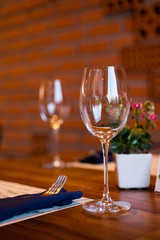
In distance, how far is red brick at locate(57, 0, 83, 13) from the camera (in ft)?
9.07

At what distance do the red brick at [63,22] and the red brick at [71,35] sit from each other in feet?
0.25

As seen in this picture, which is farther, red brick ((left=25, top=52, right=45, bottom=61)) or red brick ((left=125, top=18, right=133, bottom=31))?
red brick ((left=25, top=52, right=45, bottom=61))

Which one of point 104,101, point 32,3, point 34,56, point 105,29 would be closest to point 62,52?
point 34,56

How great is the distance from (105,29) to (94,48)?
172 mm

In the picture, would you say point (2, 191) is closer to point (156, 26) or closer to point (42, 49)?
point (156, 26)

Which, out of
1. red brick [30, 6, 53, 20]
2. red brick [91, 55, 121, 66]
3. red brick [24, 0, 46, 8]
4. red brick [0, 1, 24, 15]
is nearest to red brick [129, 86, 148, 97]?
red brick [91, 55, 121, 66]

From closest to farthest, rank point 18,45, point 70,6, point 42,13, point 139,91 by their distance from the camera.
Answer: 1. point 139,91
2. point 70,6
3. point 42,13
4. point 18,45

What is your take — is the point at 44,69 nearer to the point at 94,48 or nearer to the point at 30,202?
the point at 94,48

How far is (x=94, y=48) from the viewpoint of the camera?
2693 millimetres

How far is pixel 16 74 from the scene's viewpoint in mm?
3453

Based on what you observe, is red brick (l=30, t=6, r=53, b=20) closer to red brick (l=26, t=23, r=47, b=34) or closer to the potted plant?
red brick (l=26, t=23, r=47, b=34)

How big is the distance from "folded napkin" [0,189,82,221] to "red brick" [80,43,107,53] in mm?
1990

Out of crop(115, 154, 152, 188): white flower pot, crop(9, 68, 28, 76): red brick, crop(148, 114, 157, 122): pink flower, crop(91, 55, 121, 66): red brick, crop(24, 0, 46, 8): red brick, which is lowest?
crop(115, 154, 152, 188): white flower pot

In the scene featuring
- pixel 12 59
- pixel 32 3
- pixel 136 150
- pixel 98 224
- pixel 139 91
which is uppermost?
pixel 32 3
